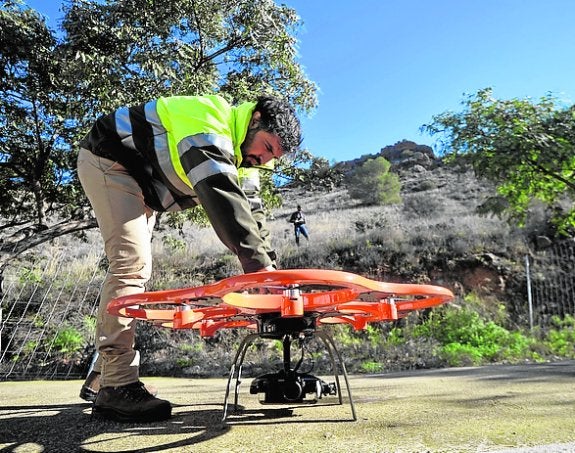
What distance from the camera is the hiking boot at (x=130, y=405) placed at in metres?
1.52

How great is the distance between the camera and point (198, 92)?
5.26 meters

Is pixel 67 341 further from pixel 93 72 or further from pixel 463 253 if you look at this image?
pixel 463 253

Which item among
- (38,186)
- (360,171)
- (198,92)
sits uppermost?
(360,171)

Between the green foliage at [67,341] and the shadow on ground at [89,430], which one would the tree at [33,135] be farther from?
the shadow on ground at [89,430]

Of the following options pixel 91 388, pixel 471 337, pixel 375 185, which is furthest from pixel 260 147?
pixel 375 185

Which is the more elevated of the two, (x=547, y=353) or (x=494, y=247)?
(x=494, y=247)

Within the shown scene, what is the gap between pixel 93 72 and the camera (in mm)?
5027

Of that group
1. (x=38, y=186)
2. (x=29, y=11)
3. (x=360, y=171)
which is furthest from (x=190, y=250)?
(x=360, y=171)

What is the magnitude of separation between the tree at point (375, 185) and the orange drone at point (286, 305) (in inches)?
906

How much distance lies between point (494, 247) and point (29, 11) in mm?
11037

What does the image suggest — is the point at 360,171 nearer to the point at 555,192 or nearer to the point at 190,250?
the point at 190,250

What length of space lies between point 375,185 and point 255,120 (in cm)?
2444

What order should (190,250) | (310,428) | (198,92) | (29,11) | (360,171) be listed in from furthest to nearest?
1. (360,171)
2. (190,250)
3. (29,11)
4. (198,92)
5. (310,428)

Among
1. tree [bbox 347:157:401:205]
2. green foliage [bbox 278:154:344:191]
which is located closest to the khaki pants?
green foliage [bbox 278:154:344:191]
